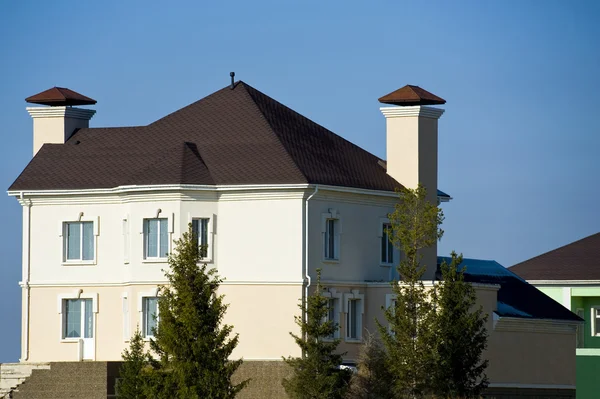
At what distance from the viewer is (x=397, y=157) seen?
61969mm

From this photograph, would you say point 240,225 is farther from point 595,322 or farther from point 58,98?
point 595,322

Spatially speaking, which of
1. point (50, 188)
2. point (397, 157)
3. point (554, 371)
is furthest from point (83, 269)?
point (554, 371)

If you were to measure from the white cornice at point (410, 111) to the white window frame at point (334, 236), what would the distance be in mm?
5211

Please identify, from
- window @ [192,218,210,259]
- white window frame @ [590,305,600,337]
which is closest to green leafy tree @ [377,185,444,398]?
window @ [192,218,210,259]

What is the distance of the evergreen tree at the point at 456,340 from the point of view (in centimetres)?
5197

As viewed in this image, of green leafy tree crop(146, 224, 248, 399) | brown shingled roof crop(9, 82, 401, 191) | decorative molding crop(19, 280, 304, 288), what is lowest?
green leafy tree crop(146, 224, 248, 399)

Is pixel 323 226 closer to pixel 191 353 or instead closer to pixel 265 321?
pixel 265 321

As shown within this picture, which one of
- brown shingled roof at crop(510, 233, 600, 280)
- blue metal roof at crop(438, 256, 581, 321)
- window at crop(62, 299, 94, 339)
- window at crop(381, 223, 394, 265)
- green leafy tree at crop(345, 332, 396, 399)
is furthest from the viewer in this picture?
brown shingled roof at crop(510, 233, 600, 280)

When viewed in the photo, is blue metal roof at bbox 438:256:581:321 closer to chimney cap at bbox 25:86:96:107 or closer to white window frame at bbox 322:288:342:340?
white window frame at bbox 322:288:342:340

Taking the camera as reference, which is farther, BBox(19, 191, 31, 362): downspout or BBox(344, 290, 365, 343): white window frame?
BBox(19, 191, 31, 362): downspout

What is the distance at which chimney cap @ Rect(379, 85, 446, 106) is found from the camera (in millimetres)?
61438

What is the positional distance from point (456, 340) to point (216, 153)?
12401mm

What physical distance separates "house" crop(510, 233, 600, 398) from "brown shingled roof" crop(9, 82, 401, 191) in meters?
17.4

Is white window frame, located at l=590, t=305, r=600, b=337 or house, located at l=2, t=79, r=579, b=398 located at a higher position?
house, located at l=2, t=79, r=579, b=398
